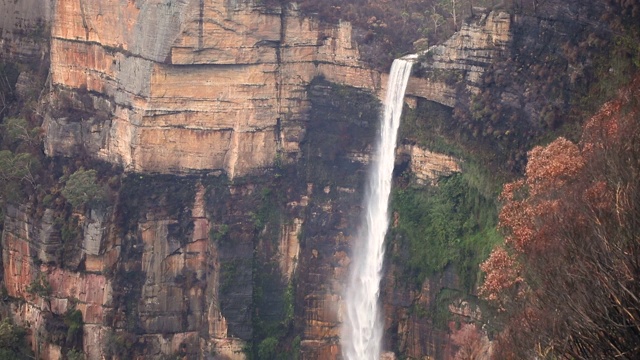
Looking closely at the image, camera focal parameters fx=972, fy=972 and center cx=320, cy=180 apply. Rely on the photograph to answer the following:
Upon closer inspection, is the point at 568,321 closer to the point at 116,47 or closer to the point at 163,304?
the point at 163,304

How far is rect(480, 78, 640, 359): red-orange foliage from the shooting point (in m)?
16.0

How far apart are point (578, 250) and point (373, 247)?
16.3 m

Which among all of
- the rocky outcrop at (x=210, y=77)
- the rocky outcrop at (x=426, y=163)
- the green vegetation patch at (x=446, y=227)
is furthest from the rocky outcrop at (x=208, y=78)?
the green vegetation patch at (x=446, y=227)

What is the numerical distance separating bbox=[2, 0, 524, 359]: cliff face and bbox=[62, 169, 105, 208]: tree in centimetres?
53

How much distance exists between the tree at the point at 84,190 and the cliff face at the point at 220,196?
529 millimetres

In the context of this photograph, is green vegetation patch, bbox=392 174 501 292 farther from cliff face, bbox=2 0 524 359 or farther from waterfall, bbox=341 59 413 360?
cliff face, bbox=2 0 524 359

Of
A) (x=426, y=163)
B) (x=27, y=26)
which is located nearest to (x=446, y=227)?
(x=426, y=163)

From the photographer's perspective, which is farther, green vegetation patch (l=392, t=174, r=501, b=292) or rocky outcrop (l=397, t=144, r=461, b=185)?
rocky outcrop (l=397, t=144, r=461, b=185)

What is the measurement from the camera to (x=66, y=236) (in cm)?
3603

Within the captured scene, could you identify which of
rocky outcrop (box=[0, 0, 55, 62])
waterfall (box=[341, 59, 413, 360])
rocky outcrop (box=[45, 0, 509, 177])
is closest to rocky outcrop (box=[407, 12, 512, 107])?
waterfall (box=[341, 59, 413, 360])

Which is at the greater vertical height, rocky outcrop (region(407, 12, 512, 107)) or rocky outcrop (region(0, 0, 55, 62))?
rocky outcrop (region(0, 0, 55, 62))

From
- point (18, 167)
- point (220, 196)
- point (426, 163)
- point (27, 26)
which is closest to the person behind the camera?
point (426, 163)

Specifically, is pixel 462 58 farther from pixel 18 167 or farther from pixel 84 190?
pixel 18 167

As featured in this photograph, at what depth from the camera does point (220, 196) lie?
3494 cm
